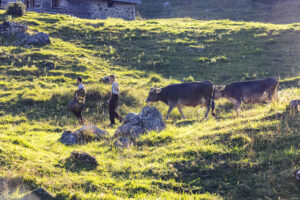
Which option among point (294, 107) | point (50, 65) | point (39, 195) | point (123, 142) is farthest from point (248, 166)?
point (50, 65)

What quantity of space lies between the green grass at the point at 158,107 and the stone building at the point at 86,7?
5205mm

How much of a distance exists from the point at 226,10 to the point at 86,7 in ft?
68.7

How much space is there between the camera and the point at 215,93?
49.3 ft

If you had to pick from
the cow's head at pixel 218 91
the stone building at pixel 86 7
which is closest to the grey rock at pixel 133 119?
the cow's head at pixel 218 91

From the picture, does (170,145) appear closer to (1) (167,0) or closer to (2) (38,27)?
(2) (38,27)

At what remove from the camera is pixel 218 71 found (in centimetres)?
2227

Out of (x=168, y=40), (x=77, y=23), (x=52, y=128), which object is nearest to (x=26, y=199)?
(x=52, y=128)

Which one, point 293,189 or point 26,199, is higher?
point 293,189

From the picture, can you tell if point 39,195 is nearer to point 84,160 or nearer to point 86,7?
point 84,160

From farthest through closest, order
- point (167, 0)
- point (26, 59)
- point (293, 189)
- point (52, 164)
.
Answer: point (167, 0)
point (26, 59)
point (52, 164)
point (293, 189)

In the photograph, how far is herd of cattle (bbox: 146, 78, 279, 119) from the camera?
556 inches

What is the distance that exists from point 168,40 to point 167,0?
1254 inches

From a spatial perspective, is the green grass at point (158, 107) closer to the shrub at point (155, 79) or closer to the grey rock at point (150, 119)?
the shrub at point (155, 79)

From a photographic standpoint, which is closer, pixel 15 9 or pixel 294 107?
pixel 294 107
